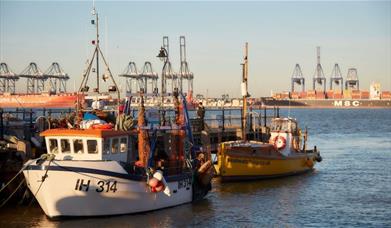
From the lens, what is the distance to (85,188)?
24359 mm

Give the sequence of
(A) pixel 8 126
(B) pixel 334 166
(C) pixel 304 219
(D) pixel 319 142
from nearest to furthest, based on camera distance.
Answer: (C) pixel 304 219, (A) pixel 8 126, (B) pixel 334 166, (D) pixel 319 142

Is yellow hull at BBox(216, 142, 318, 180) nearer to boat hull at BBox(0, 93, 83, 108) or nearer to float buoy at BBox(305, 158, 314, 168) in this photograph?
float buoy at BBox(305, 158, 314, 168)

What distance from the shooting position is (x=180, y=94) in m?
32.7

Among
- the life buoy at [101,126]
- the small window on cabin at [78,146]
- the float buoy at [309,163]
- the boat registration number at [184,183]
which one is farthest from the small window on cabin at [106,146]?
the float buoy at [309,163]

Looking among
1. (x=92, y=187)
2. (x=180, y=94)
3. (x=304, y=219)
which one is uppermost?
(x=180, y=94)

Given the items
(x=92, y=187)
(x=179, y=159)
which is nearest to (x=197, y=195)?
(x=179, y=159)

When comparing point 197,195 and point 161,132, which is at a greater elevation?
point 161,132

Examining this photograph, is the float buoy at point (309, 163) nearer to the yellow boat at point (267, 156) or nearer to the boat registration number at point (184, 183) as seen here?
the yellow boat at point (267, 156)

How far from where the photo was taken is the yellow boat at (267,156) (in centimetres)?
3662

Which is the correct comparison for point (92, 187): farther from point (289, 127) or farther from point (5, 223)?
point (289, 127)

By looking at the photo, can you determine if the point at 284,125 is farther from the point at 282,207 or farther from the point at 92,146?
the point at 92,146

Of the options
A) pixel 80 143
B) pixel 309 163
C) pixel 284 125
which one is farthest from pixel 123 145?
pixel 309 163

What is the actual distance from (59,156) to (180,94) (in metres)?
8.90

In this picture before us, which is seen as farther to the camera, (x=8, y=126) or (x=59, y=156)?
(x=8, y=126)
